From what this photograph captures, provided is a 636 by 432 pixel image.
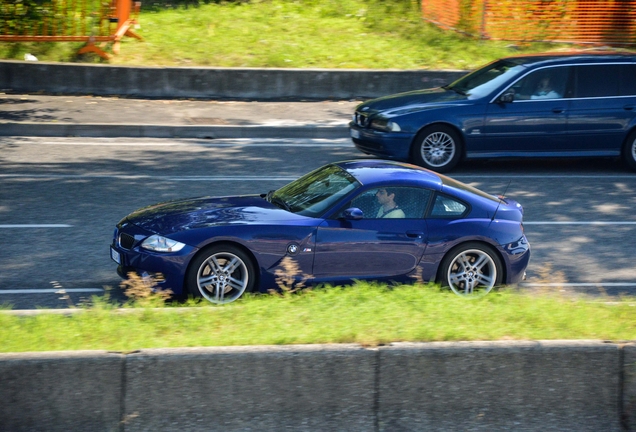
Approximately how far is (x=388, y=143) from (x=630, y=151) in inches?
154

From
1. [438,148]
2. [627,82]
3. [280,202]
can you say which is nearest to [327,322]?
[280,202]

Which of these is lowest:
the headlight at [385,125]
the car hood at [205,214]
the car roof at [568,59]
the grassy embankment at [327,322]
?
the grassy embankment at [327,322]

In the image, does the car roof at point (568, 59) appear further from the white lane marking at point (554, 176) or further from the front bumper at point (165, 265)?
the front bumper at point (165, 265)

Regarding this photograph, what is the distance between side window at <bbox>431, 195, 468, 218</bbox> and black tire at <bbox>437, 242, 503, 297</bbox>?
33 centimetres

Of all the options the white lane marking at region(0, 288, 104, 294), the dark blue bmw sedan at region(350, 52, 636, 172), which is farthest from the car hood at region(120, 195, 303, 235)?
the dark blue bmw sedan at region(350, 52, 636, 172)

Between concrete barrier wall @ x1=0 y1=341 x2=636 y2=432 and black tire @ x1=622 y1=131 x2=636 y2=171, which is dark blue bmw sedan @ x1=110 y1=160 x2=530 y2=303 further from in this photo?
black tire @ x1=622 y1=131 x2=636 y2=171

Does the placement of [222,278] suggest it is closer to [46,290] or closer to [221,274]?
[221,274]

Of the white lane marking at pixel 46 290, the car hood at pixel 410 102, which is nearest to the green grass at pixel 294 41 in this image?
the car hood at pixel 410 102

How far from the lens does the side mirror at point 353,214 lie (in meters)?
7.38

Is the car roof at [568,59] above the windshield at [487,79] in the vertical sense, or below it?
above

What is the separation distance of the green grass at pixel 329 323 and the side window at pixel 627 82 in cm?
756

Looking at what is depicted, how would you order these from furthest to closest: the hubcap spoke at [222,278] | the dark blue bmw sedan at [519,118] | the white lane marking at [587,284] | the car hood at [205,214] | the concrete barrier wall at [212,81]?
the concrete barrier wall at [212,81] → the dark blue bmw sedan at [519,118] → the white lane marking at [587,284] → the car hood at [205,214] → the hubcap spoke at [222,278]

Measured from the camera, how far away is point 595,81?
12969 mm

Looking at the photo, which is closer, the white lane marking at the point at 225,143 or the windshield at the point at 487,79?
the windshield at the point at 487,79
